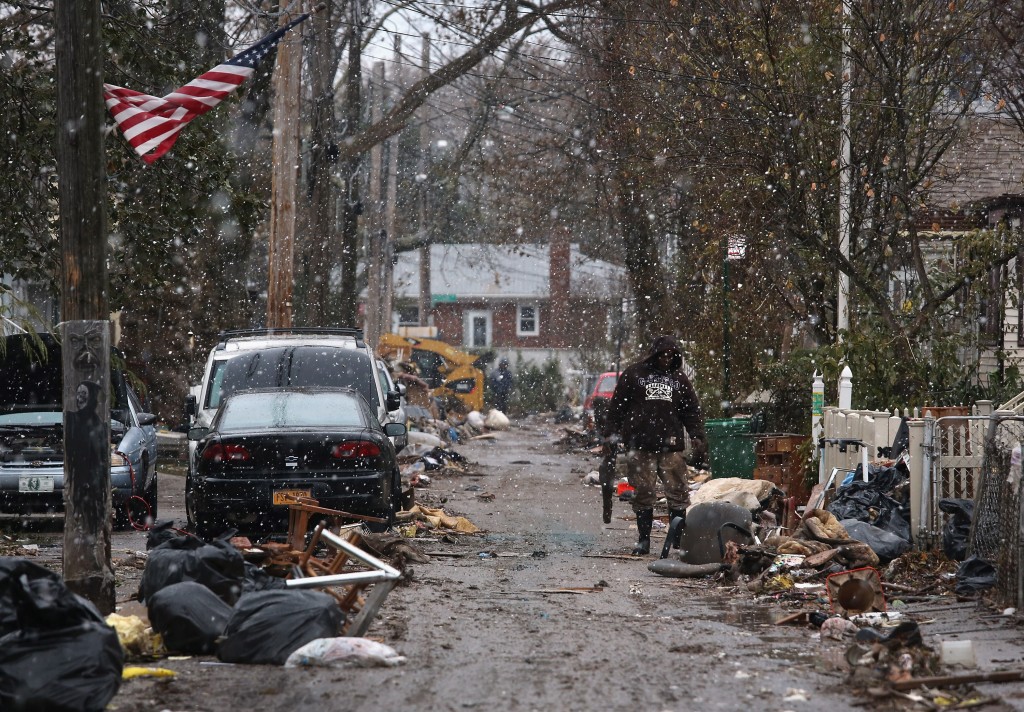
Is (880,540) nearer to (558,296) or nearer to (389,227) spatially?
(389,227)

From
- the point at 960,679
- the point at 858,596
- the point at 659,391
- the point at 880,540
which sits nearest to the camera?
the point at 960,679

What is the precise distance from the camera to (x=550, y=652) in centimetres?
721

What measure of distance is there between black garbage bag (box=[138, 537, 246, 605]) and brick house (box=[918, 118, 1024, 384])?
1260 centimetres

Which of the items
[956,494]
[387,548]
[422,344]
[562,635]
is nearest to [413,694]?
[562,635]

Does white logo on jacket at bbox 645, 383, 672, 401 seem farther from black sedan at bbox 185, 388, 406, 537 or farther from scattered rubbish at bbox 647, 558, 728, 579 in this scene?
black sedan at bbox 185, 388, 406, 537

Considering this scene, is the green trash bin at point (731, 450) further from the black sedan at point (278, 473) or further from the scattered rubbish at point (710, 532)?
the black sedan at point (278, 473)

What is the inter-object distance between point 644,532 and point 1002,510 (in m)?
3.98

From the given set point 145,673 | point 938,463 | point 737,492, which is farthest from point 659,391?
point 145,673

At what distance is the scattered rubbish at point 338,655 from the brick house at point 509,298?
54.9 m

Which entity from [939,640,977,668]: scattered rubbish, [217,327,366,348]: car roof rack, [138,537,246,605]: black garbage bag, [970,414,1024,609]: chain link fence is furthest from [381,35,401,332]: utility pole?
[939,640,977,668]: scattered rubbish

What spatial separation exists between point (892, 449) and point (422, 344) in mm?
32593

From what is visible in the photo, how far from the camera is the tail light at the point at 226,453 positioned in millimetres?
11454

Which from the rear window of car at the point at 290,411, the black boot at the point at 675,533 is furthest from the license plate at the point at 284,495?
the black boot at the point at 675,533

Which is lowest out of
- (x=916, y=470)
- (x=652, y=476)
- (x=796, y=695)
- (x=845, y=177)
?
(x=796, y=695)
